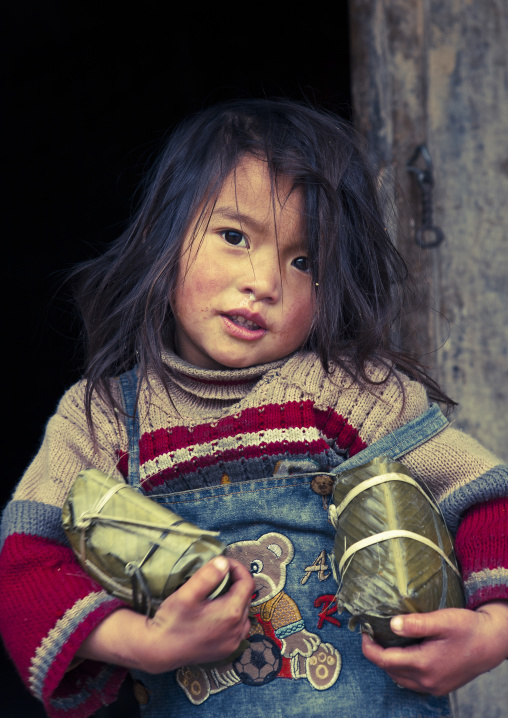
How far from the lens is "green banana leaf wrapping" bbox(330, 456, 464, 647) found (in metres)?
0.91

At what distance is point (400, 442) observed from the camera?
1.10m

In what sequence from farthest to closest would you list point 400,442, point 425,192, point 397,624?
point 425,192, point 400,442, point 397,624

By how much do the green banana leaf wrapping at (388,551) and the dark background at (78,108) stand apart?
1658 mm

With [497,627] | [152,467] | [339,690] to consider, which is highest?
[152,467]

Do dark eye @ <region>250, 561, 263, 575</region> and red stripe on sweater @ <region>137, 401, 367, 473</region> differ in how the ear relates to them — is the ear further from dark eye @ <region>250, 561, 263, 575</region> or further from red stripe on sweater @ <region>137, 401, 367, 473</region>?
red stripe on sweater @ <region>137, 401, 367, 473</region>

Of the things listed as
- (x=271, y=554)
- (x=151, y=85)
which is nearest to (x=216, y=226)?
(x=271, y=554)

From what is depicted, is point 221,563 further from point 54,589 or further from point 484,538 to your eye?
point 484,538

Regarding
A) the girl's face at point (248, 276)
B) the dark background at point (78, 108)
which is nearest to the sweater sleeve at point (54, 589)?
the girl's face at point (248, 276)

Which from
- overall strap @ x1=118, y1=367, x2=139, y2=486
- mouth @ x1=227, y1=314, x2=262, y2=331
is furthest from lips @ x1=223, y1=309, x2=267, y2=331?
overall strap @ x1=118, y1=367, x2=139, y2=486

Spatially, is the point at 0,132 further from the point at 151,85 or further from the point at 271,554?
the point at 271,554

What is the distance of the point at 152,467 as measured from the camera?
45.4 inches

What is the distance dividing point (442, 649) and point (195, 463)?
0.43 metres

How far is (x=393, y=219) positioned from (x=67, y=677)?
112 centimetres

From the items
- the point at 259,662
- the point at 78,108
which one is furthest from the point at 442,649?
the point at 78,108
